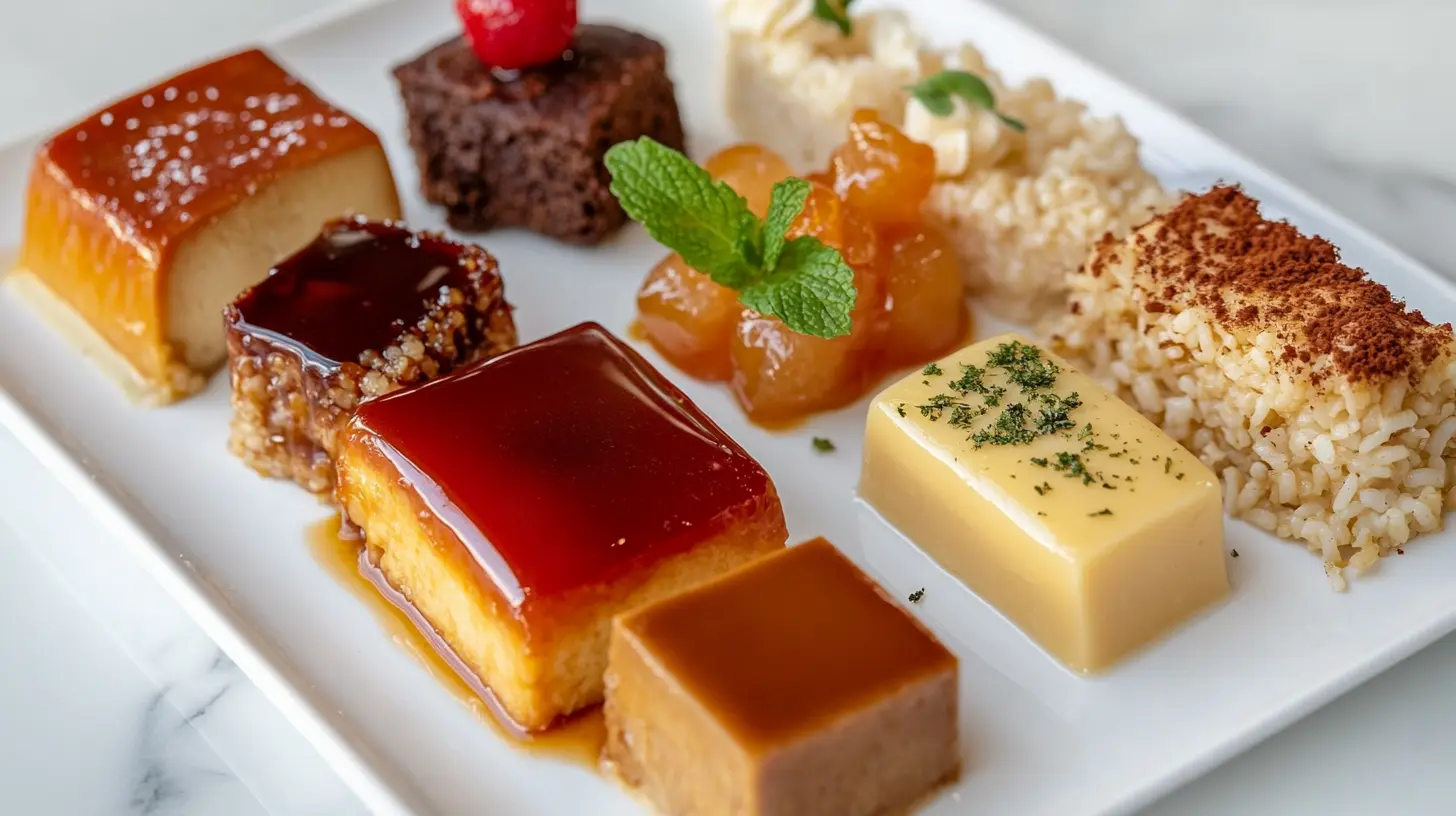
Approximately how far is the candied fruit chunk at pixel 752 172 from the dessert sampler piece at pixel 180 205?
2.82 ft

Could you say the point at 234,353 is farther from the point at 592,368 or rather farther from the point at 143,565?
the point at 592,368

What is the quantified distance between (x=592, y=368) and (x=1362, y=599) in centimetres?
160

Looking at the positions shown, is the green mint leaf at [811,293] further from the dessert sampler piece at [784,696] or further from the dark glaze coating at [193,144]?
the dark glaze coating at [193,144]

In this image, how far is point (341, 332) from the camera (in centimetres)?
349

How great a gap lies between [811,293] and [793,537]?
1.71ft

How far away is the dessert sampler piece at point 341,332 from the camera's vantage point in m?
3.46

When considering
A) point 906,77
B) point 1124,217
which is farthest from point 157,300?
point 1124,217

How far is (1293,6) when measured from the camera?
5.26m

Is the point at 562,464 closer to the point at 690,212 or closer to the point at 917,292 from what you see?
the point at 690,212

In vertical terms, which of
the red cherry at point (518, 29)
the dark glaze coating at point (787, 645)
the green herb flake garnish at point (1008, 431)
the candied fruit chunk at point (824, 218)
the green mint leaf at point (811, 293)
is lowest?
the green herb flake garnish at point (1008, 431)

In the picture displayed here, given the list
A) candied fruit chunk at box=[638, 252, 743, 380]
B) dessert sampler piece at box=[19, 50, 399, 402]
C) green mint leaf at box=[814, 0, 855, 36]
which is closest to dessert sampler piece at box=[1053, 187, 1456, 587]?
candied fruit chunk at box=[638, 252, 743, 380]

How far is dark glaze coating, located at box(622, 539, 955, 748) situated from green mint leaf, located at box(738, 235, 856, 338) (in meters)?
0.69

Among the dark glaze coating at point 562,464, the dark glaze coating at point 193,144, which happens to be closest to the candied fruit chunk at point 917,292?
the dark glaze coating at point 562,464

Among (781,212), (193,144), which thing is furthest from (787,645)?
(193,144)
